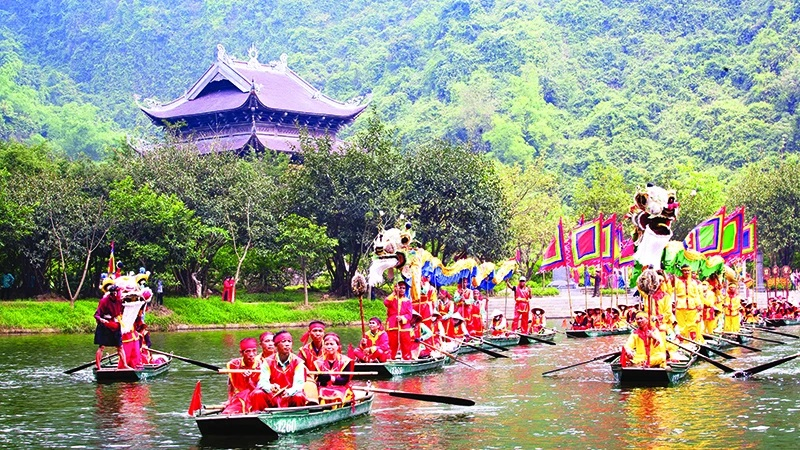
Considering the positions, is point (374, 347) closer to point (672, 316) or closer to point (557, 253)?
point (672, 316)

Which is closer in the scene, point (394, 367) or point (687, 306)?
point (394, 367)

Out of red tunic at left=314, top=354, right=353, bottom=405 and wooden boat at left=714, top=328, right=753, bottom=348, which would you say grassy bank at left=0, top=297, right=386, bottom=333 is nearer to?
wooden boat at left=714, top=328, right=753, bottom=348

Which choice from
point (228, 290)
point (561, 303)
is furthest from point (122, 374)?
point (561, 303)

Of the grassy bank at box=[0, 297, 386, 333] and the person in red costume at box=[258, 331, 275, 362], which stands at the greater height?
the grassy bank at box=[0, 297, 386, 333]

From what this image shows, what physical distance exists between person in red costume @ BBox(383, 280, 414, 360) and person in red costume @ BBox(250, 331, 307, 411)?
25.5ft

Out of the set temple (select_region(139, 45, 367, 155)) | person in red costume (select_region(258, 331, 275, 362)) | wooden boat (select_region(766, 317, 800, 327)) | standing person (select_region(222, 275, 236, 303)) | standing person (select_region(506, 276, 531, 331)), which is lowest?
person in red costume (select_region(258, 331, 275, 362))

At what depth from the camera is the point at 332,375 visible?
1870cm

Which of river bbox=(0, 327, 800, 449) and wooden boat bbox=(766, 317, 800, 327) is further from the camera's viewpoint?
wooden boat bbox=(766, 317, 800, 327)

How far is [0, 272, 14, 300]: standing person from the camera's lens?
4469 cm

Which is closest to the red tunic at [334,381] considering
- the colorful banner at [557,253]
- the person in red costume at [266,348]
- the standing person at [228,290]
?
the person in red costume at [266,348]

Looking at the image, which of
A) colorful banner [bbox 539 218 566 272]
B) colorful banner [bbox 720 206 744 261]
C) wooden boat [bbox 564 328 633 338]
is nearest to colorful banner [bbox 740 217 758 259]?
colorful banner [bbox 720 206 744 261]

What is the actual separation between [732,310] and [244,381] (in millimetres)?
21216

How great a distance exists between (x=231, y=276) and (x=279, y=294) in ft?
7.29

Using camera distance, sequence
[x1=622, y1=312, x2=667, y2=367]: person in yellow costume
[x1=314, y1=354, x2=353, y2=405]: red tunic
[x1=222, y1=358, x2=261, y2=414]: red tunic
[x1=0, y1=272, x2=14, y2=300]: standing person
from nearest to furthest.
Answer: [x1=222, y1=358, x2=261, y2=414]: red tunic
[x1=314, y1=354, x2=353, y2=405]: red tunic
[x1=622, y1=312, x2=667, y2=367]: person in yellow costume
[x1=0, y1=272, x2=14, y2=300]: standing person
